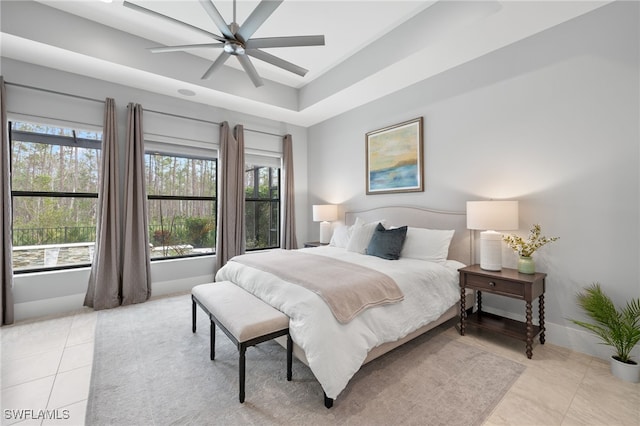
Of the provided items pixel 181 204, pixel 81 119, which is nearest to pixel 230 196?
pixel 181 204

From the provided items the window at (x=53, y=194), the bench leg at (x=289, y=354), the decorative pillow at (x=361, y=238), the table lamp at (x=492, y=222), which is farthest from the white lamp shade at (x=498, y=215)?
the window at (x=53, y=194)

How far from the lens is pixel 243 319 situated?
1.85 metres

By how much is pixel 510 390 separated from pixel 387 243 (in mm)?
1565

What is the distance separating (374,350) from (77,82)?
4.36m

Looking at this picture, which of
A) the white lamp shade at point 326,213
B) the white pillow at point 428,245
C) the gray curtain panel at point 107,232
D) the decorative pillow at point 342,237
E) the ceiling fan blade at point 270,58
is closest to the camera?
the ceiling fan blade at point 270,58

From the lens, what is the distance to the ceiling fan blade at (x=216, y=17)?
1867 millimetres

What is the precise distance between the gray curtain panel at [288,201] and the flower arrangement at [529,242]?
3.37m

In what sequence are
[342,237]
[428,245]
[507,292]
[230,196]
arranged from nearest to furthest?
[507,292], [428,245], [342,237], [230,196]

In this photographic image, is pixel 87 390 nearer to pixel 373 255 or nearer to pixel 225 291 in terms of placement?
pixel 225 291

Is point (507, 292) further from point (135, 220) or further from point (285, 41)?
point (135, 220)

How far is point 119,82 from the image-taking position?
139 inches

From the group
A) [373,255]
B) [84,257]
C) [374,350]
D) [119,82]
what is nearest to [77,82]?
[119,82]

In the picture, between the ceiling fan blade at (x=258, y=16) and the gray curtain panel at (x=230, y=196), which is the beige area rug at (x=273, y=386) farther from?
the ceiling fan blade at (x=258, y=16)

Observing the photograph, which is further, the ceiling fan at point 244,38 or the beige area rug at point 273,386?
the ceiling fan at point 244,38
